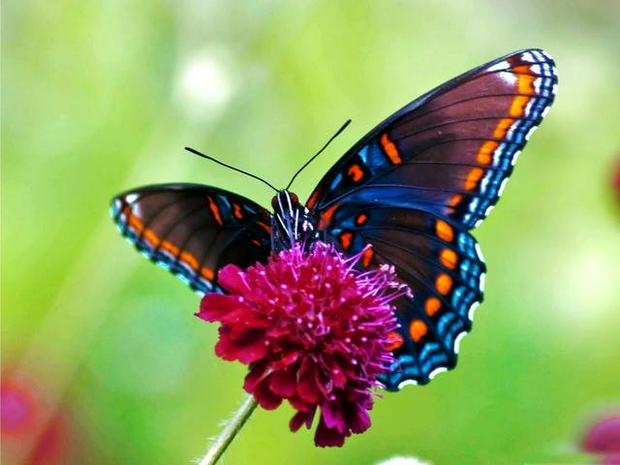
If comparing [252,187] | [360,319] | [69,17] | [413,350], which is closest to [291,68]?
[252,187]

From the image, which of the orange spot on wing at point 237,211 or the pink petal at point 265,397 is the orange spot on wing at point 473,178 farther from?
the pink petal at point 265,397

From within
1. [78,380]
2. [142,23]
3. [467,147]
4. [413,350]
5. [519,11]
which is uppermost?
[519,11]

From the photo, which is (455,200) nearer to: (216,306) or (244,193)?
(216,306)

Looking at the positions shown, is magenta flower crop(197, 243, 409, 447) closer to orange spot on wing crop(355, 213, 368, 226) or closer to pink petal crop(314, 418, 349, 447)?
pink petal crop(314, 418, 349, 447)

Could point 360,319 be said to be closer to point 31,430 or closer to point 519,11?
point 31,430

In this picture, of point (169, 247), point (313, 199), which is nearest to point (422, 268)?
point (313, 199)

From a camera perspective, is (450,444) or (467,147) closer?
(467,147)

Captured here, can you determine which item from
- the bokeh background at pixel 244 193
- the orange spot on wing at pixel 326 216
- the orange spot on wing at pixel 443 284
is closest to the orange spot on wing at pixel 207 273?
the orange spot on wing at pixel 326 216
